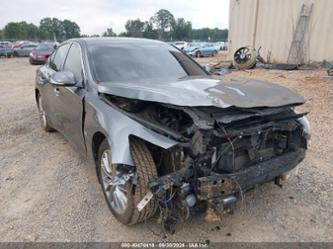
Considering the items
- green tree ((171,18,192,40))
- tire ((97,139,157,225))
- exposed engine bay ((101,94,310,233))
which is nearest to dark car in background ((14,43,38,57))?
exposed engine bay ((101,94,310,233))

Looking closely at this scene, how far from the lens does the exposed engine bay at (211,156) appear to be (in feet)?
7.06

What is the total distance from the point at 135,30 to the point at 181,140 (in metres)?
67.2

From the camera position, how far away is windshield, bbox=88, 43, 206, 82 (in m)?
3.25

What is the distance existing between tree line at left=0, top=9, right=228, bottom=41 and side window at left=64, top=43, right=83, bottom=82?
47204 millimetres

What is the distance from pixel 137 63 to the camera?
3.48 m

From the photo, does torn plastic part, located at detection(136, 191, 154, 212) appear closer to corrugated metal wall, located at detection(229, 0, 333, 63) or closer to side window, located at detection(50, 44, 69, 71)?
side window, located at detection(50, 44, 69, 71)

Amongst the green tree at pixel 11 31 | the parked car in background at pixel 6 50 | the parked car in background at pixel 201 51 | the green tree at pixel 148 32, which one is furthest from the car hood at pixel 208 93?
the green tree at pixel 148 32

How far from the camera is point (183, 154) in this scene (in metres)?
2.24

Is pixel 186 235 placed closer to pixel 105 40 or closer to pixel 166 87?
pixel 166 87

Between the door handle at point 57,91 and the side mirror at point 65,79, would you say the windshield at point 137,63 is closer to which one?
the side mirror at point 65,79

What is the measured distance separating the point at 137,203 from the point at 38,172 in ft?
6.47

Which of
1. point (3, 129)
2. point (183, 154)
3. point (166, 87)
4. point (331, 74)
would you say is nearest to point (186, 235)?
point (183, 154)

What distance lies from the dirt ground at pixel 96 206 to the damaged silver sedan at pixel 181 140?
31 cm

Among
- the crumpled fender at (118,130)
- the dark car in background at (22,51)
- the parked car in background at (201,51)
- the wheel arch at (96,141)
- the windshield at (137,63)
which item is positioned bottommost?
the parked car in background at (201,51)
